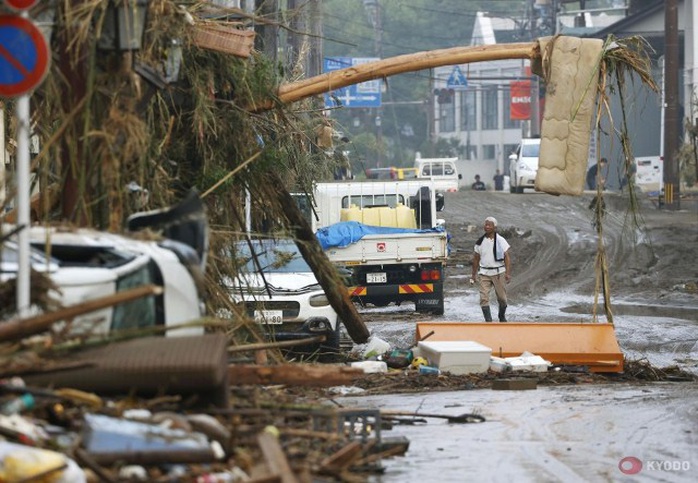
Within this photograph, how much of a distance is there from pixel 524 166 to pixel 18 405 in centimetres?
4423

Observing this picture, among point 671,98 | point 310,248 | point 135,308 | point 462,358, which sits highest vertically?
point 671,98

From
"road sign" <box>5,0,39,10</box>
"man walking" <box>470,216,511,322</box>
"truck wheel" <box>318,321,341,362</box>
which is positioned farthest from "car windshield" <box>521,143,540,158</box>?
"road sign" <box>5,0,39,10</box>

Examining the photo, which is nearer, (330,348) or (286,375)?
(286,375)

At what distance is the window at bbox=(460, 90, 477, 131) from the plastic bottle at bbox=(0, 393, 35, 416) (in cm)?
10174

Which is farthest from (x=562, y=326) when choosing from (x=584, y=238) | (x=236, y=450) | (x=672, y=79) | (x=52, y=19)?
(x=672, y=79)

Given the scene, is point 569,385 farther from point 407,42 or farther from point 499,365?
point 407,42

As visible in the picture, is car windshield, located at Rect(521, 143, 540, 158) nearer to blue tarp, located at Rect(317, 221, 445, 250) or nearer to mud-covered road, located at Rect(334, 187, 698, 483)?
mud-covered road, located at Rect(334, 187, 698, 483)

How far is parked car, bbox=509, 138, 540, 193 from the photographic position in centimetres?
5016

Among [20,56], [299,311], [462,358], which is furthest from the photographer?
[299,311]

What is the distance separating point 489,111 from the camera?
10681cm

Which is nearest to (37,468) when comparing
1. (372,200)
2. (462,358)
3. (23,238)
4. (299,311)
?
(23,238)

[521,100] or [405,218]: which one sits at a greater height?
[521,100]

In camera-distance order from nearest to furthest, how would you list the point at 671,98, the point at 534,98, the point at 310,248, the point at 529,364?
the point at 310,248
the point at 529,364
the point at 671,98
the point at 534,98

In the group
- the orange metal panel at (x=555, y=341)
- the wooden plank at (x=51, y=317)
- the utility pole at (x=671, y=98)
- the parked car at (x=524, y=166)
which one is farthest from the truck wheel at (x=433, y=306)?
the parked car at (x=524, y=166)
